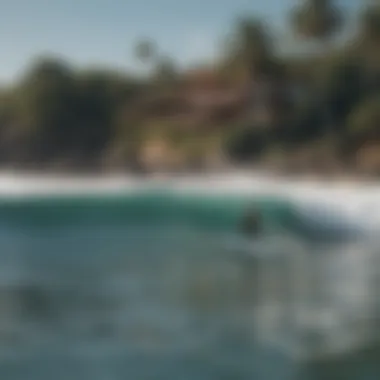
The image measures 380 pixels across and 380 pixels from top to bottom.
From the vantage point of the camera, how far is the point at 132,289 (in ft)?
6.48

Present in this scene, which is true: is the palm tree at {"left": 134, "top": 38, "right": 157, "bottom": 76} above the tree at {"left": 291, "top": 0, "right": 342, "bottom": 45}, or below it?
below

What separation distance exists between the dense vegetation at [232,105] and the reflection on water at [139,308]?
0.89ft

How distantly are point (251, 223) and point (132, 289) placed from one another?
0.42 metres

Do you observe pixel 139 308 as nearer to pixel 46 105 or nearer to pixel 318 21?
pixel 46 105

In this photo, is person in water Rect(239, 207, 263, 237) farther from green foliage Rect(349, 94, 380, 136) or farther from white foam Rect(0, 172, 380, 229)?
green foliage Rect(349, 94, 380, 136)

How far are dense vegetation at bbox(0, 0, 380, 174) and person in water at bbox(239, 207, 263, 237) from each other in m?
0.16

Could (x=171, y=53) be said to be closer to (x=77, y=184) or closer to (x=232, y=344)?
(x=77, y=184)

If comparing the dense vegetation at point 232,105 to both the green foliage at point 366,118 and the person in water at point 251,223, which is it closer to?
the green foliage at point 366,118

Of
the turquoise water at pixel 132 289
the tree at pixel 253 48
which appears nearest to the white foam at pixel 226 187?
the turquoise water at pixel 132 289

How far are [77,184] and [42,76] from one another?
1.13ft

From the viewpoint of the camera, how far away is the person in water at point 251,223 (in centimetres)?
206

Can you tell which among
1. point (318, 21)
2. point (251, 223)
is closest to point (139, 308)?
point (251, 223)

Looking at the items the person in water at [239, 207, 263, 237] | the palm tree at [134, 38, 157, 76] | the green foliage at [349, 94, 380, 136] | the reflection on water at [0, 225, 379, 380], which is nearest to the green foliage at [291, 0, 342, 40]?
the green foliage at [349, 94, 380, 136]

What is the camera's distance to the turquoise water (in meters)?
1.81
